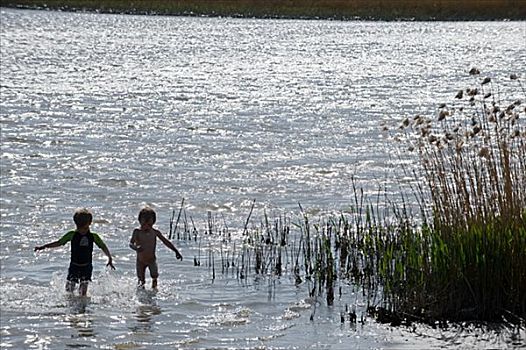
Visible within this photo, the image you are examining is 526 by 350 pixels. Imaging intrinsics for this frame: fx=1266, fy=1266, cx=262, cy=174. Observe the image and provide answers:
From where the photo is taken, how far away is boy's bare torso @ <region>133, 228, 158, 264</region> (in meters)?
11.2

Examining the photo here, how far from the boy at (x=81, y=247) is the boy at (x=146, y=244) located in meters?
0.40

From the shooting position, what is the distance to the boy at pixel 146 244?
11.1 meters

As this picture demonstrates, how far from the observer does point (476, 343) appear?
29.6ft

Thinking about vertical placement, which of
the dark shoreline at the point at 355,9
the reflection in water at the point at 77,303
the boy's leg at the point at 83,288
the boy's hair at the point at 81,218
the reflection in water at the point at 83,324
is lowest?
the reflection in water at the point at 83,324

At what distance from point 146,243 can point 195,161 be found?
29.2 feet

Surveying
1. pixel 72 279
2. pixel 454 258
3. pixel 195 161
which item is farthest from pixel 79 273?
pixel 195 161

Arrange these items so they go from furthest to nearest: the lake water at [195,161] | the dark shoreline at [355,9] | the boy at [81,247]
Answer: the dark shoreline at [355,9]
the boy at [81,247]
the lake water at [195,161]

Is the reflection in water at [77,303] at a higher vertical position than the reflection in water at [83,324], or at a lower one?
higher

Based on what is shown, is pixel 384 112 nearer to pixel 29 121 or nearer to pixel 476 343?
pixel 29 121

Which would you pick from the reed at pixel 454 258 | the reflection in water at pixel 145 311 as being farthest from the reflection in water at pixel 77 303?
the reed at pixel 454 258

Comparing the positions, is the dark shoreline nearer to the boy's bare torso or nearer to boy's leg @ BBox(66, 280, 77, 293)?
the boy's bare torso

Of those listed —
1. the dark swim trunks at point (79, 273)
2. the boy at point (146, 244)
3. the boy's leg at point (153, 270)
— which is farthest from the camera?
the boy's leg at point (153, 270)

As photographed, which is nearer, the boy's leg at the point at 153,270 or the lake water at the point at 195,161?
the lake water at the point at 195,161

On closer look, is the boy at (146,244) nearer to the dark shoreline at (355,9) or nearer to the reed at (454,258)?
the reed at (454,258)
